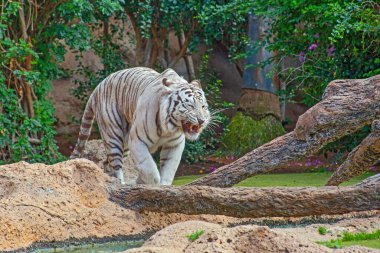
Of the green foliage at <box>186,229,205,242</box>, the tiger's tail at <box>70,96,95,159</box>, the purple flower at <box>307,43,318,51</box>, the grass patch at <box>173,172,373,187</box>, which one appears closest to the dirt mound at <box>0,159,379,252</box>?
the green foliage at <box>186,229,205,242</box>

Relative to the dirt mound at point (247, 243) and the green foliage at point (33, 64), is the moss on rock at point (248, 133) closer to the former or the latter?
the green foliage at point (33, 64)

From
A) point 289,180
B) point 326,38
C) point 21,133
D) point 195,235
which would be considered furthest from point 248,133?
point 195,235

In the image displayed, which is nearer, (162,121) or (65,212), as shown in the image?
(65,212)

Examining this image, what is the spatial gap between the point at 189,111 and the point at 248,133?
18.9 feet

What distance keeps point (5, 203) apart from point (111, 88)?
10.0 ft

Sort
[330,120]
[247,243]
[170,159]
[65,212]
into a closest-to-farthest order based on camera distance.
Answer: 1. [247,243]
2. [330,120]
3. [65,212]
4. [170,159]

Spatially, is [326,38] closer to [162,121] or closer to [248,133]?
[248,133]

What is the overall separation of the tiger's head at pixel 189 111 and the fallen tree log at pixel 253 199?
1191mm

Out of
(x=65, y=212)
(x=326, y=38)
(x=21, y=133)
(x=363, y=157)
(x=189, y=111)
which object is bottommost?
(x=21, y=133)

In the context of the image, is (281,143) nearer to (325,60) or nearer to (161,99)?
(161,99)

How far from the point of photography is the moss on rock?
14.5m

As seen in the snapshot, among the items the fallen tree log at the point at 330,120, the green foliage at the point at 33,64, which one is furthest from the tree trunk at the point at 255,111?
the fallen tree log at the point at 330,120

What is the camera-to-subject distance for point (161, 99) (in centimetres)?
916

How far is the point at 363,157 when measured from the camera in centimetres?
784
